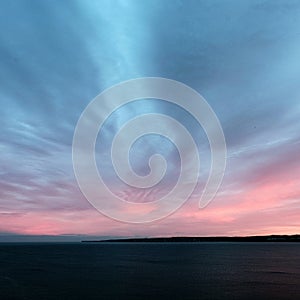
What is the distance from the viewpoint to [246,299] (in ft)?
204

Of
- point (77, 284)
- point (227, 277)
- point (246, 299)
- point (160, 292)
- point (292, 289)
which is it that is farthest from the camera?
point (227, 277)

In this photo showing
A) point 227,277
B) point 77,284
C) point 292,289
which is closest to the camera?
point 292,289

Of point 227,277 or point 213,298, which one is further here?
point 227,277

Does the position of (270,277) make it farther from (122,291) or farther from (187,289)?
(122,291)

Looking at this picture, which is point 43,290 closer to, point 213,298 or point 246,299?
point 213,298

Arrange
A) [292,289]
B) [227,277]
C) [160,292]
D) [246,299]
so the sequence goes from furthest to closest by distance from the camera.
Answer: [227,277] → [292,289] → [160,292] → [246,299]

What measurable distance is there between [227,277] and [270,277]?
459 inches

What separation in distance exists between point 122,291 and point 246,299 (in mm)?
24025

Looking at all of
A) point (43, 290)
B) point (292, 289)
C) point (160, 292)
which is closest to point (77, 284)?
point (43, 290)

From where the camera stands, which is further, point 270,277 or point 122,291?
point 270,277

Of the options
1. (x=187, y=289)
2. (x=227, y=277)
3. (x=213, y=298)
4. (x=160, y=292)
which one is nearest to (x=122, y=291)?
(x=160, y=292)

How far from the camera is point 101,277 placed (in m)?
93.9

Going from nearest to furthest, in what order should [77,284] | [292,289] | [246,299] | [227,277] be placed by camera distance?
1. [246,299]
2. [292,289]
3. [77,284]
4. [227,277]

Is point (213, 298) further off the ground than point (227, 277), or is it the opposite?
point (227, 277)
